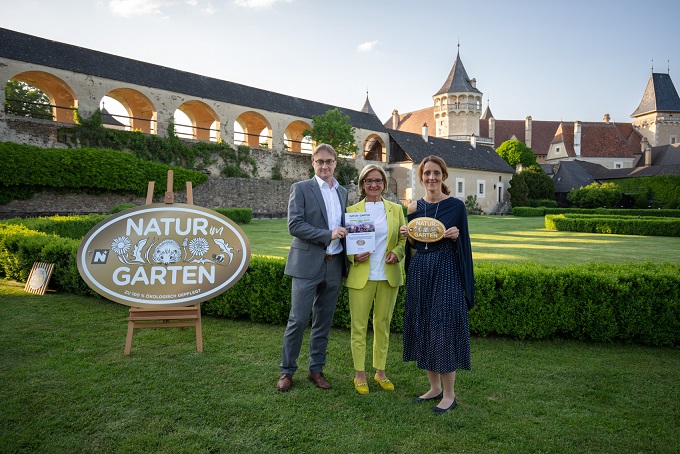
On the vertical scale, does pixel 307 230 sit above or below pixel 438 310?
above

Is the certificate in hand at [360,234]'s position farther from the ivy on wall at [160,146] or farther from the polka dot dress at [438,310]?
the ivy on wall at [160,146]

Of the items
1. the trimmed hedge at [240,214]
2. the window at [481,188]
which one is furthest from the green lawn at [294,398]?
the window at [481,188]

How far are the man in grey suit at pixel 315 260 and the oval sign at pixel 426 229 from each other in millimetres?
561

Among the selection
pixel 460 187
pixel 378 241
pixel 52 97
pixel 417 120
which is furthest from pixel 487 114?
pixel 378 241

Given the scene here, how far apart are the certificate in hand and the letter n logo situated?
2622 millimetres

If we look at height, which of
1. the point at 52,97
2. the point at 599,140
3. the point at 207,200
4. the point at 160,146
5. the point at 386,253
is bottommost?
the point at 386,253

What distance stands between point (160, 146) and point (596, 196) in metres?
36.8

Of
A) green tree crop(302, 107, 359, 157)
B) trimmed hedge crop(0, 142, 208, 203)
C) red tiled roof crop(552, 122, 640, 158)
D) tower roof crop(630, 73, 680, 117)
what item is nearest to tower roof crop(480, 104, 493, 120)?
red tiled roof crop(552, 122, 640, 158)

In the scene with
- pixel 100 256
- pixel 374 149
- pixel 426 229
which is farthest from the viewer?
pixel 374 149

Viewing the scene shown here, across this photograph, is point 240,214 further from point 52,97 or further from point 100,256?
point 100,256

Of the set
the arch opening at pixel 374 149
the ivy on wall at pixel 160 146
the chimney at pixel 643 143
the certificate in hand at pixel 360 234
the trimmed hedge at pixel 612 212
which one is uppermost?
the chimney at pixel 643 143

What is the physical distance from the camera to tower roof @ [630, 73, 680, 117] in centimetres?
5731

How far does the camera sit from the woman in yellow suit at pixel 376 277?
353cm

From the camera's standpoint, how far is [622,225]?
20469mm
